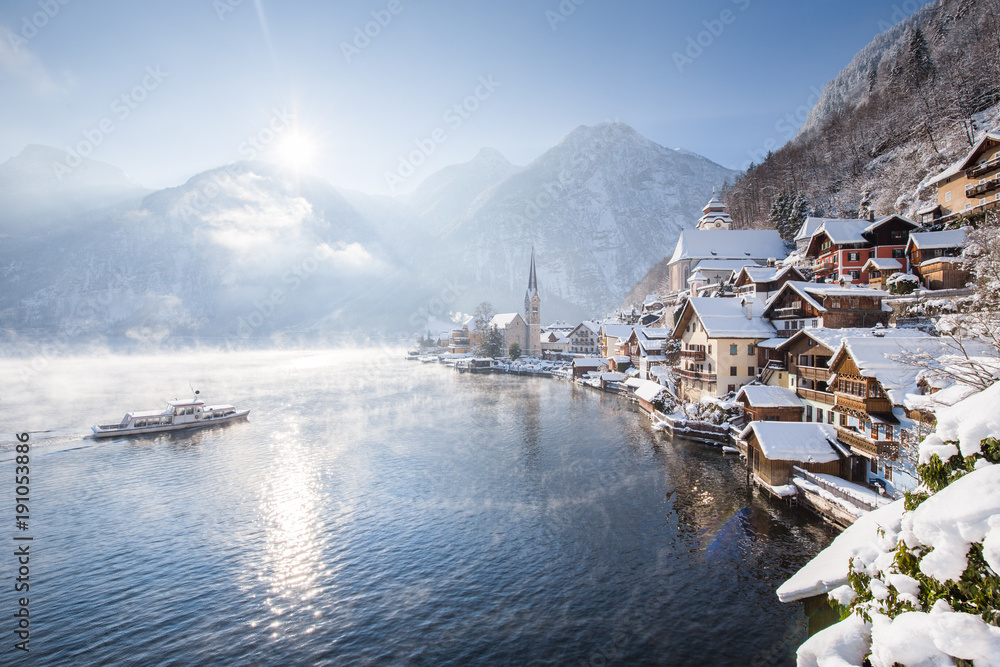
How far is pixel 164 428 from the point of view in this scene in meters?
47.5

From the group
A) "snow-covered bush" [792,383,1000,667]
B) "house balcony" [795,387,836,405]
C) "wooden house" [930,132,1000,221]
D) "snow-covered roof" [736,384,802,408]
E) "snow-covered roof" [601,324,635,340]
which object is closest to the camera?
"snow-covered bush" [792,383,1000,667]

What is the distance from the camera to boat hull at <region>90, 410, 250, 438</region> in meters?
44.1

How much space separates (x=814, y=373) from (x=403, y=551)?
2853cm

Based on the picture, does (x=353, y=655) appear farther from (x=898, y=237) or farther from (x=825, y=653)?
(x=898, y=237)

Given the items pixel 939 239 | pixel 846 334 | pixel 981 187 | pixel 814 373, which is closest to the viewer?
pixel 846 334

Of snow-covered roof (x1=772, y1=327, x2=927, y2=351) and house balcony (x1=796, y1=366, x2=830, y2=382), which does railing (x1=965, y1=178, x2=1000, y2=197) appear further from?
house balcony (x1=796, y1=366, x2=830, y2=382)

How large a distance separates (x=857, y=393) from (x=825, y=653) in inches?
988

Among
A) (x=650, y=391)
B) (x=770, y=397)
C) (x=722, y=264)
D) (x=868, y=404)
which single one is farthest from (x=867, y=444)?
(x=722, y=264)

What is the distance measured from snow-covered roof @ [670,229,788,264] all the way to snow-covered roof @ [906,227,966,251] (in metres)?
33.4

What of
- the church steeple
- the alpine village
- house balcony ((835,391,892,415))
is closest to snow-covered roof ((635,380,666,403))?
the alpine village

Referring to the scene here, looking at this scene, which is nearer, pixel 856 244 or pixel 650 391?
pixel 856 244

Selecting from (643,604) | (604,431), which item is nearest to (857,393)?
(643,604)

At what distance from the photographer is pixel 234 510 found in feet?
87.5

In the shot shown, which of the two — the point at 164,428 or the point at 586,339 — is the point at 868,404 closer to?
the point at 164,428
